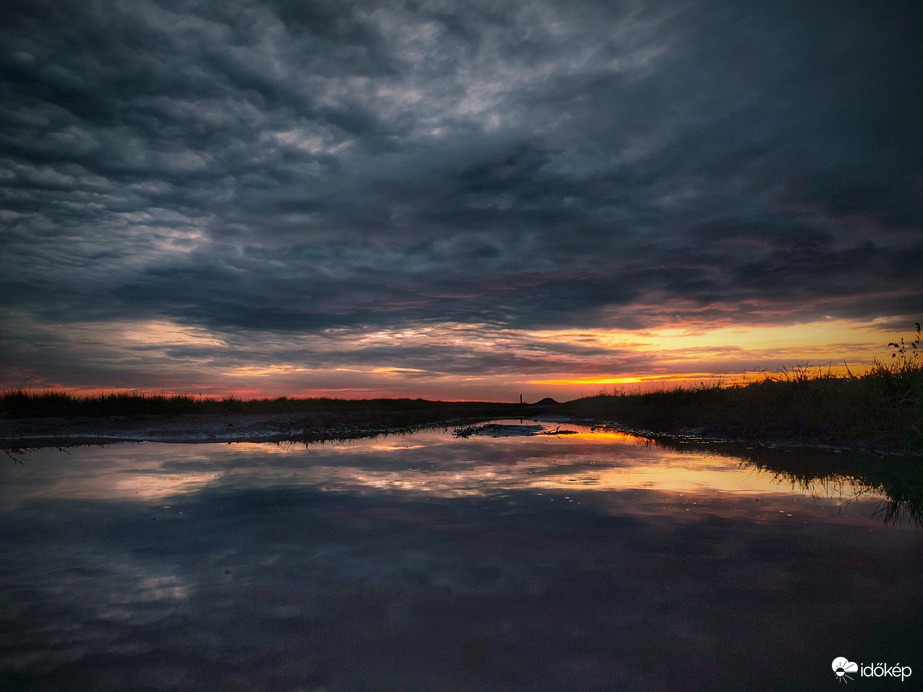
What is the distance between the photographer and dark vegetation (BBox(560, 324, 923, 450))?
455 inches

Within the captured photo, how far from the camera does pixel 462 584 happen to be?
12.9 ft

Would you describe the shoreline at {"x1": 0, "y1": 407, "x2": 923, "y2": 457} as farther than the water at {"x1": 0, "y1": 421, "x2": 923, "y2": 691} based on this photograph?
Yes

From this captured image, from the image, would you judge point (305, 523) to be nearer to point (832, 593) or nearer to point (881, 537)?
point (832, 593)

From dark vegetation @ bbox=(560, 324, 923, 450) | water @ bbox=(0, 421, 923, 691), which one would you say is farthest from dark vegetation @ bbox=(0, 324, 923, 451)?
water @ bbox=(0, 421, 923, 691)

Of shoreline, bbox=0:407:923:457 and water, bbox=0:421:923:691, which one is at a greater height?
shoreline, bbox=0:407:923:457

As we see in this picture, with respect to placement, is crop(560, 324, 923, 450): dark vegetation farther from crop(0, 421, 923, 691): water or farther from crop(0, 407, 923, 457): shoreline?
crop(0, 421, 923, 691): water

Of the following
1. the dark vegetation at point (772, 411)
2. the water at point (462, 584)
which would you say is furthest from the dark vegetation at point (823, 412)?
the water at point (462, 584)

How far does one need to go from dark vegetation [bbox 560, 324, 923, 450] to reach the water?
185 inches

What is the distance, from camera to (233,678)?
9.00 ft

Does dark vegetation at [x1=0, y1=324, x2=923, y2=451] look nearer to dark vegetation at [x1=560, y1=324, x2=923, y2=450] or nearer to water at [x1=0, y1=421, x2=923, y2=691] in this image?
dark vegetation at [x1=560, y1=324, x2=923, y2=450]

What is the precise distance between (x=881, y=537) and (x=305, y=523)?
19.3 feet

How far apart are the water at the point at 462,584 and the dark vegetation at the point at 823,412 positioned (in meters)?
Answer: 4.69

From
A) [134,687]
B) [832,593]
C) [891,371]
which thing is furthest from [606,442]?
[134,687]

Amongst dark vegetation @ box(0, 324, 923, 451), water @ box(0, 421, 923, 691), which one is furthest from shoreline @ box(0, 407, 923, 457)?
water @ box(0, 421, 923, 691)
